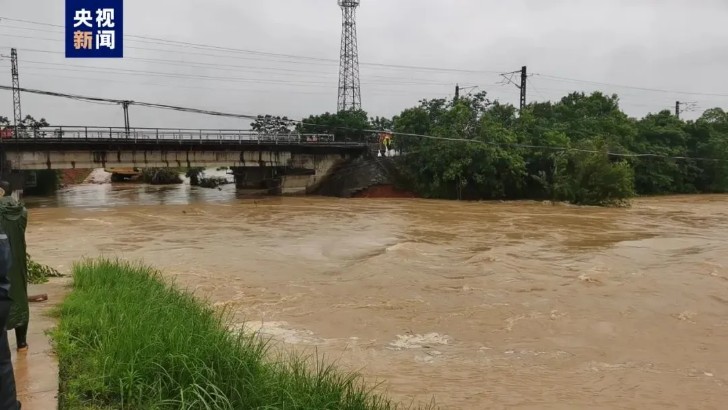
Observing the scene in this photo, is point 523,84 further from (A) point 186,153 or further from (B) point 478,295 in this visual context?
(B) point 478,295

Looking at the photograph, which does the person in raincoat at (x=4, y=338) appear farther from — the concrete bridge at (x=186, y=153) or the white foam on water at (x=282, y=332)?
the concrete bridge at (x=186, y=153)

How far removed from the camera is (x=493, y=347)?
28.0 feet

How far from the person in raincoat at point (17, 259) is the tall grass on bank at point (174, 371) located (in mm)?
345

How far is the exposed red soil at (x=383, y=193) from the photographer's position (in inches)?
1646

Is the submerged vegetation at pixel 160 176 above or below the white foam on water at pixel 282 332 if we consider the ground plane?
above

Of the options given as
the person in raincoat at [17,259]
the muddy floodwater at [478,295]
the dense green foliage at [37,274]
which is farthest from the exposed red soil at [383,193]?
the person in raincoat at [17,259]

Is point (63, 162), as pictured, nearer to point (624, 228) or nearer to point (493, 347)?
point (624, 228)

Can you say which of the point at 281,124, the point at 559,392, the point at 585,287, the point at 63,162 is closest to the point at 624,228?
the point at 585,287

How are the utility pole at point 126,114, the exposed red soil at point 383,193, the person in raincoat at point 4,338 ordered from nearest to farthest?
the person in raincoat at point 4,338, the utility pole at point 126,114, the exposed red soil at point 383,193

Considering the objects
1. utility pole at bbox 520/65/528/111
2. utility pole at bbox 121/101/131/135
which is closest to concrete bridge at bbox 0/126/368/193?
utility pole at bbox 121/101/131/135

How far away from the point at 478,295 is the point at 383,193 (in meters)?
30.3

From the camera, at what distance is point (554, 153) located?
38.8 m

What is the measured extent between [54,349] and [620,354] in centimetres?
716

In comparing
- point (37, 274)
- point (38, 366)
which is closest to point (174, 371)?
point (38, 366)
